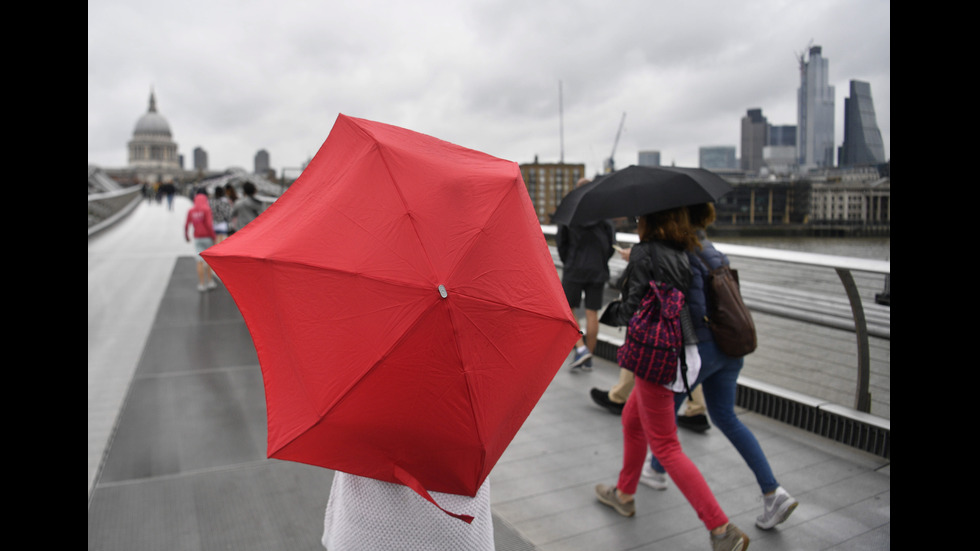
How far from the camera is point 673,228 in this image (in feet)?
11.7

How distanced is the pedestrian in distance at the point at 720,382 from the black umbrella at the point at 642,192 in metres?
0.21

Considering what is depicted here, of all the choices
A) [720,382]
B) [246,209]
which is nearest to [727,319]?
[720,382]

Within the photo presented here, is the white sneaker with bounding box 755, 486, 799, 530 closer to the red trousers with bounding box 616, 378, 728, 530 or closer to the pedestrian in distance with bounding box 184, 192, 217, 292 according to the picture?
the red trousers with bounding box 616, 378, 728, 530

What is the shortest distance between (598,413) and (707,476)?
139 centimetres

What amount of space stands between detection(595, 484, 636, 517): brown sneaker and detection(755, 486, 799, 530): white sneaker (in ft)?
2.20

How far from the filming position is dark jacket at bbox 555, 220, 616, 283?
264 inches

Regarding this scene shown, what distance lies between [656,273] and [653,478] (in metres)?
1.51

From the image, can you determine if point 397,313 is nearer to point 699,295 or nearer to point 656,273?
point 656,273

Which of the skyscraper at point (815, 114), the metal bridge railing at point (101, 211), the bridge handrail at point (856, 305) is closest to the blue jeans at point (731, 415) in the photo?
the bridge handrail at point (856, 305)

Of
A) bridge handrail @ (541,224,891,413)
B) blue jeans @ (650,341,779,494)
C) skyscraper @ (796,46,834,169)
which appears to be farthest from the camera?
skyscraper @ (796,46,834,169)

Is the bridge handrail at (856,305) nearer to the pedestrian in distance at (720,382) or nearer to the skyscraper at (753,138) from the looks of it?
the pedestrian in distance at (720,382)

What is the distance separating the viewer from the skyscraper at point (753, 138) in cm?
1324

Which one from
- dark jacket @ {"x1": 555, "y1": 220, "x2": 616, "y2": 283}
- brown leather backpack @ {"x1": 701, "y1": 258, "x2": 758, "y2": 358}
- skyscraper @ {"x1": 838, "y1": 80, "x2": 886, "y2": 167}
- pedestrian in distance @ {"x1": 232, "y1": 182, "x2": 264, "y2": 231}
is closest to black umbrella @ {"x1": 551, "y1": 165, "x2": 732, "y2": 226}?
brown leather backpack @ {"x1": 701, "y1": 258, "x2": 758, "y2": 358}
